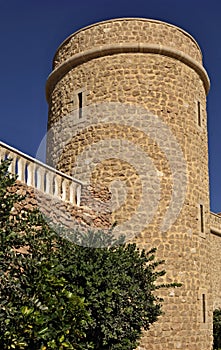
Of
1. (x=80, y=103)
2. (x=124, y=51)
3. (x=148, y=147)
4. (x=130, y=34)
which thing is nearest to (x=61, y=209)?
(x=148, y=147)

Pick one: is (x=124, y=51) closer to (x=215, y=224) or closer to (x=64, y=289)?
(x=64, y=289)

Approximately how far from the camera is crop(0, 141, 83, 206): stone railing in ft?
27.1

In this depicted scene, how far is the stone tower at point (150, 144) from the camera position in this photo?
419 inches

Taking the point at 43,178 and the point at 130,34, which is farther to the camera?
the point at 130,34

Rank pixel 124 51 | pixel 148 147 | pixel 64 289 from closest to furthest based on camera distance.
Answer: pixel 64 289 → pixel 148 147 → pixel 124 51

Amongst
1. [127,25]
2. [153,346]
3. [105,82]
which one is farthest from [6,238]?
[127,25]

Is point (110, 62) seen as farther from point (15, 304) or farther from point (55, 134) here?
point (15, 304)

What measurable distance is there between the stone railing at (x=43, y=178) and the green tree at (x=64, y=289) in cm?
120

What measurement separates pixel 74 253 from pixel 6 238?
1800mm

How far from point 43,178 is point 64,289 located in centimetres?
298

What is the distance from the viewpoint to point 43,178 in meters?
8.99

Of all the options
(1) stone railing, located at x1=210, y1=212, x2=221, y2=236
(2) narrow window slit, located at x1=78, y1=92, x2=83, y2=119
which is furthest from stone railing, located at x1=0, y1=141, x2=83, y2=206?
(1) stone railing, located at x1=210, y1=212, x2=221, y2=236

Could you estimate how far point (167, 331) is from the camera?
10211 millimetres

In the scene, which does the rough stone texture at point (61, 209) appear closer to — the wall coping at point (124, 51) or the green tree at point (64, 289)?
the green tree at point (64, 289)
